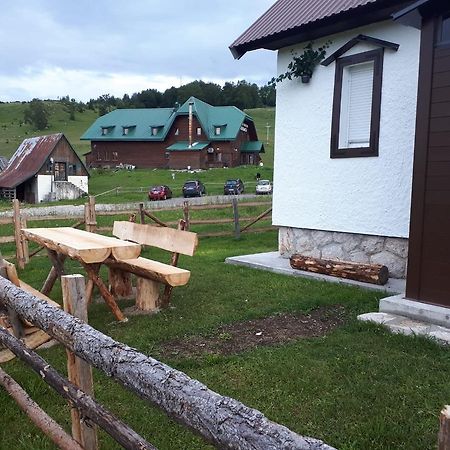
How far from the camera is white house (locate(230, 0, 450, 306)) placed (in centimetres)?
686

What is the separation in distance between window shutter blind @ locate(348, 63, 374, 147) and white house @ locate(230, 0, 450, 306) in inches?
0.6

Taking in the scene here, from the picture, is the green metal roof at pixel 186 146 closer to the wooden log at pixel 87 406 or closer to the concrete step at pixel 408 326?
the concrete step at pixel 408 326

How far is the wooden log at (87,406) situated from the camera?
1.85m

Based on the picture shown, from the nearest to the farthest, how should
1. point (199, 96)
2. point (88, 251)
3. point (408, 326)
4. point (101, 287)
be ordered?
point (88, 251), point (408, 326), point (101, 287), point (199, 96)

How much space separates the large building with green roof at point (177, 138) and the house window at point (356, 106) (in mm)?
45822

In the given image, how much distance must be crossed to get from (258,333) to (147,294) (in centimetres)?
153

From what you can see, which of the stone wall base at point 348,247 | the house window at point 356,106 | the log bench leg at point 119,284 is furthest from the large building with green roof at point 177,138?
the log bench leg at point 119,284

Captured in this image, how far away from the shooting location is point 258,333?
5109 mm

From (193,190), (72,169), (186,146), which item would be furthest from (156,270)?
(186,146)

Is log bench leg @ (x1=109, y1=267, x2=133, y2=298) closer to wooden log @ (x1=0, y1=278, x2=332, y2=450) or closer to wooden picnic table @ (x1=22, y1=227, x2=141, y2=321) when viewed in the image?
wooden picnic table @ (x1=22, y1=227, x2=141, y2=321)

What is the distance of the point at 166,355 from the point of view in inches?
178

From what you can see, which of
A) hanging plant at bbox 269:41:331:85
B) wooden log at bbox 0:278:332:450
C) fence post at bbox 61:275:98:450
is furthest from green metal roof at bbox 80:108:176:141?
wooden log at bbox 0:278:332:450

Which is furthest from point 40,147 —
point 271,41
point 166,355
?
point 166,355

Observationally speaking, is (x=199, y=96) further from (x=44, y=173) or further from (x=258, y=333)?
(x=258, y=333)
